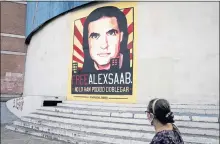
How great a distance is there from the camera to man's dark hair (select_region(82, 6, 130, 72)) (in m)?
A: 9.59

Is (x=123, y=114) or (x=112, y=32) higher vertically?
(x=112, y=32)

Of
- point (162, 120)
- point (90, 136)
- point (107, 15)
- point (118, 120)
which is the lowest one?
point (90, 136)

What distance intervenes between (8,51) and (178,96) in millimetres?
12406

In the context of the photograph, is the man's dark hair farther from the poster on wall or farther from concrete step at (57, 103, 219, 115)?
concrete step at (57, 103, 219, 115)

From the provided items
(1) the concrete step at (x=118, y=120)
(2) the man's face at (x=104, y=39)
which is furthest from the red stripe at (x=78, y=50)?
(1) the concrete step at (x=118, y=120)

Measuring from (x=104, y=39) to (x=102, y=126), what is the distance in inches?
155

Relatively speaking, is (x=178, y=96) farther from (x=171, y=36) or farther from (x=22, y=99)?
(x=22, y=99)

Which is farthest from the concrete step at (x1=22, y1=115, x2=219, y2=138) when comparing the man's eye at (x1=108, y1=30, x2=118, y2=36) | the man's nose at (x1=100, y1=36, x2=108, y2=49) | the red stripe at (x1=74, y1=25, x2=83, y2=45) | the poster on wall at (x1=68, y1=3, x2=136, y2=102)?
the man's eye at (x1=108, y1=30, x2=118, y2=36)

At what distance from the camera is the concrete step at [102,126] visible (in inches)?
231

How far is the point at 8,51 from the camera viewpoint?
16953 millimetres

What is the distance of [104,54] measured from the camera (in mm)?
10148

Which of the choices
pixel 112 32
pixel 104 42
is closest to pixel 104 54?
pixel 104 42

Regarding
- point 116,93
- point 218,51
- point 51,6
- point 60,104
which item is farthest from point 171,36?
point 51,6

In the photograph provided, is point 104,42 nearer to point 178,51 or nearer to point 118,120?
point 178,51
